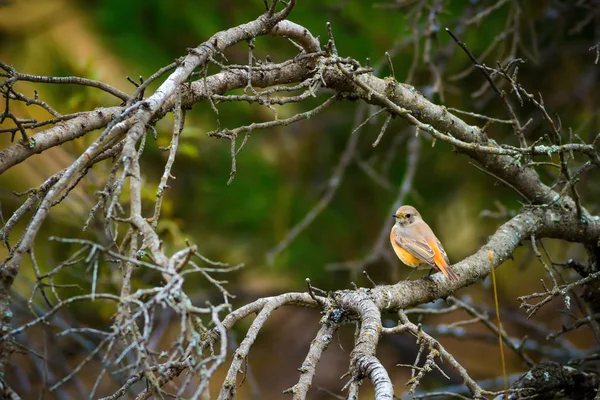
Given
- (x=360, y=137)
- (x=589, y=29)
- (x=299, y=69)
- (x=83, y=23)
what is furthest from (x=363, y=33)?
(x=299, y=69)

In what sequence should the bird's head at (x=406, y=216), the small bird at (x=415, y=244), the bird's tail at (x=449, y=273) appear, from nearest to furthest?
1. the bird's tail at (x=449, y=273)
2. the small bird at (x=415, y=244)
3. the bird's head at (x=406, y=216)

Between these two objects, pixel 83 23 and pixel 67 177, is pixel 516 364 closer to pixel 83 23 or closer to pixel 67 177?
pixel 83 23

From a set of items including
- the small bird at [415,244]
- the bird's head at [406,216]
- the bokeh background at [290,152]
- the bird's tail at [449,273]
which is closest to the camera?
the bird's tail at [449,273]

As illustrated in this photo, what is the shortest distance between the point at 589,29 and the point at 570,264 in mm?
3185

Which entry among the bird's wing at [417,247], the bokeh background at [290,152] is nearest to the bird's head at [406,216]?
the bird's wing at [417,247]

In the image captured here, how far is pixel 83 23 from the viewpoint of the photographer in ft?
19.8

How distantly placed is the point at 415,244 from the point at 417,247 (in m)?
0.05

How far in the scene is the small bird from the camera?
3.74 meters

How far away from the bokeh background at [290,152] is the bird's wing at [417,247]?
3.29 ft

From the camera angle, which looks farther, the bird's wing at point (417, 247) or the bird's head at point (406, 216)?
the bird's head at point (406, 216)

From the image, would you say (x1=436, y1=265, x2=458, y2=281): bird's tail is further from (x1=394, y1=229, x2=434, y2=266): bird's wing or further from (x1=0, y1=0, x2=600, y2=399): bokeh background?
(x1=0, y1=0, x2=600, y2=399): bokeh background

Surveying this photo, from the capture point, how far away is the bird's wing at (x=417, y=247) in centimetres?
377

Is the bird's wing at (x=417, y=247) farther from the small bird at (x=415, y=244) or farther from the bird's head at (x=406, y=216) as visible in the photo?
the bird's head at (x=406, y=216)

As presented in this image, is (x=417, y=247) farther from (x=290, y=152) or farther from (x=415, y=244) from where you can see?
(x=290, y=152)
